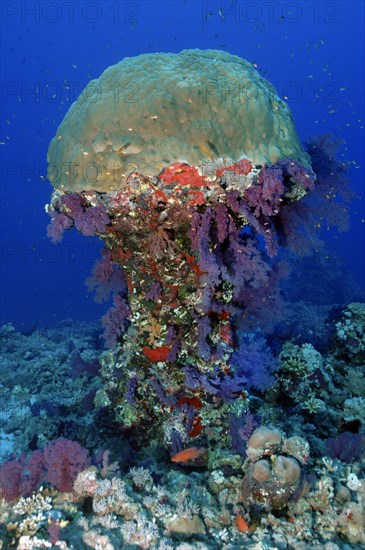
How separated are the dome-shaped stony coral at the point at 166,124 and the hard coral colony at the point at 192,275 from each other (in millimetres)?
14

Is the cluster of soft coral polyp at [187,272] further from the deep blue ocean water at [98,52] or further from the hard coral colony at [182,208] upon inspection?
the deep blue ocean water at [98,52]

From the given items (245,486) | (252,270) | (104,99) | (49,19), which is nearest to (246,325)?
(252,270)

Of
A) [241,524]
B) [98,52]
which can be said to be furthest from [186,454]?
[98,52]

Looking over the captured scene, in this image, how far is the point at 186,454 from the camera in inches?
157

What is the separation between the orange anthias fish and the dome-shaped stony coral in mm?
2808

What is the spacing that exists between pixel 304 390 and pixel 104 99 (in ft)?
14.3

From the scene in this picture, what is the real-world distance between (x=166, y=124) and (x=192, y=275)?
153 cm

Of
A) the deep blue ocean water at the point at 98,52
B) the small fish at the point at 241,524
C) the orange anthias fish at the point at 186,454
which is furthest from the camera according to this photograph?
the deep blue ocean water at the point at 98,52

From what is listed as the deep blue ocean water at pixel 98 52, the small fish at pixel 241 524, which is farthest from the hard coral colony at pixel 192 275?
the deep blue ocean water at pixel 98 52

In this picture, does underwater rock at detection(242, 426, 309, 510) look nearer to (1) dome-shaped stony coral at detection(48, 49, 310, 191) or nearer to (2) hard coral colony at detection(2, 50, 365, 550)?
(2) hard coral colony at detection(2, 50, 365, 550)

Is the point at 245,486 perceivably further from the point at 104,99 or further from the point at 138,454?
the point at 104,99

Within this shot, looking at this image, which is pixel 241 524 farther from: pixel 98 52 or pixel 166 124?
pixel 98 52

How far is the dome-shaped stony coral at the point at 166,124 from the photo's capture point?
3459 millimetres

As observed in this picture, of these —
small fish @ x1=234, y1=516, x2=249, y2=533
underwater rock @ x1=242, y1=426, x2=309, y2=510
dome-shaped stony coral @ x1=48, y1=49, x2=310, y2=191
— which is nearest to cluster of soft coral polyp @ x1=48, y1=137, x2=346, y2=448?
dome-shaped stony coral @ x1=48, y1=49, x2=310, y2=191
